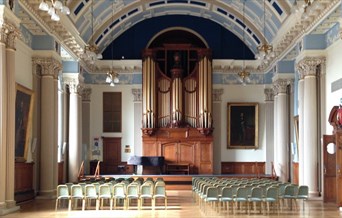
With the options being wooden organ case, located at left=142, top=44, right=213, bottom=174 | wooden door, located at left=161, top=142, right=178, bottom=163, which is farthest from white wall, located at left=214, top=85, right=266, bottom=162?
wooden door, located at left=161, top=142, right=178, bottom=163

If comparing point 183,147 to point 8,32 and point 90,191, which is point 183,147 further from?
point 8,32

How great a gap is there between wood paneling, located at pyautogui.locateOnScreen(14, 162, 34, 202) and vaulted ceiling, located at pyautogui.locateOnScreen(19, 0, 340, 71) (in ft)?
17.4

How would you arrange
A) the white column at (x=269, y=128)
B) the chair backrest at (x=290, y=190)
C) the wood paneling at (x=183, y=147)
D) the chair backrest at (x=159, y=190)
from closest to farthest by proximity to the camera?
the chair backrest at (x=290, y=190), the chair backrest at (x=159, y=190), the wood paneling at (x=183, y=147), the white column at (x=269, y=128)

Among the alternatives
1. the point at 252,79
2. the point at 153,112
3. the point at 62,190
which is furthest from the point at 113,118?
the point at 62,190

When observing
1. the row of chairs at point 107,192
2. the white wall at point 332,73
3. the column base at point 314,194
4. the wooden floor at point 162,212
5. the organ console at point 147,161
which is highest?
the white wall at point 332,73

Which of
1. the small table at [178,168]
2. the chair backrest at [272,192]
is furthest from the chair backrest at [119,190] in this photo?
the small table at [178,168]

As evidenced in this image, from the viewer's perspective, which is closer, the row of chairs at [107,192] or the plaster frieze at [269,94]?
the row of chairs at [107,192]

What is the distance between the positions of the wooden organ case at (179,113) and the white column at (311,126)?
36.5 feet

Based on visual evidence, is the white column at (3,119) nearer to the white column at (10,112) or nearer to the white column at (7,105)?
the white column at (7,105)

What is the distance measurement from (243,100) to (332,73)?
13710 millimetres

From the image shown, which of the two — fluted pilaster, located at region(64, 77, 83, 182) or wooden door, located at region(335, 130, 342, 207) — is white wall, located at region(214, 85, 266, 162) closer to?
fluted pilaster, located at region(64, 77, 83, 182)

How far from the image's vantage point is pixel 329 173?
22.1 m

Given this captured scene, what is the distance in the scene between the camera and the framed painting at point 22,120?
70.4 ft

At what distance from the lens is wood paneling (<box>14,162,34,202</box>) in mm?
21859
